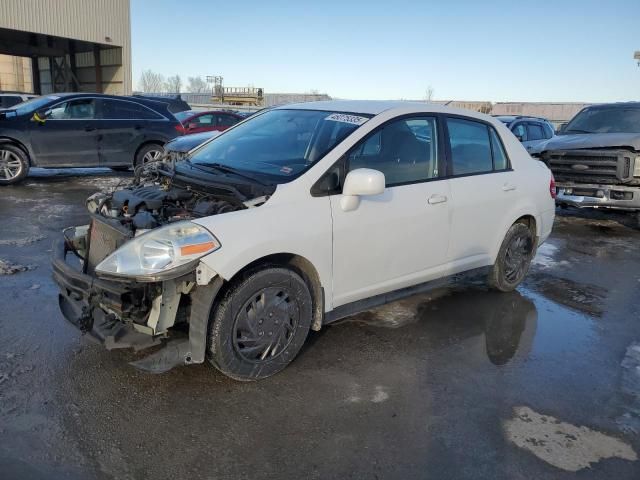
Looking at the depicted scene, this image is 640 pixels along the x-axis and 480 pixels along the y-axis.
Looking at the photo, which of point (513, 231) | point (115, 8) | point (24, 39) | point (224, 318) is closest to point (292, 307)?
point (224, 318)

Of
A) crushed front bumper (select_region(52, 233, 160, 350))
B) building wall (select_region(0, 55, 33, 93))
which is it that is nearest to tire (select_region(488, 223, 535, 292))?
crushed front bumper (select_region(52, 233, 160, 350))

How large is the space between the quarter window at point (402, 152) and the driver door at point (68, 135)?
8357mm

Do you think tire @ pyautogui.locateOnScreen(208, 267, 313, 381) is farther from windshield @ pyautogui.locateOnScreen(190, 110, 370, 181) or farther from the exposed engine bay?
windshield @ pyautogui.locateOnScreen(190, 110, 370, 181)

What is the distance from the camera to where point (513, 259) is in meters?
5.35

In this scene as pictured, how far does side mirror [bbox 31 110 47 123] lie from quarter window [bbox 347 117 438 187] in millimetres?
8389

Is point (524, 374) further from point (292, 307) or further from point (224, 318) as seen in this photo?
point (224, 318)

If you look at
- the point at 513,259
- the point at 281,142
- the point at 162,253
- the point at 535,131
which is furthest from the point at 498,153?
the point at 535,131

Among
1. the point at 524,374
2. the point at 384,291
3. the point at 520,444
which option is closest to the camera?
the point at 520,444

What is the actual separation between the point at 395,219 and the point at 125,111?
9035mm

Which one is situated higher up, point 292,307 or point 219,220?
point 219,220

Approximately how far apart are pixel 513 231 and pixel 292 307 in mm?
2721

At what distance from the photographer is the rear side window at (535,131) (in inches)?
518

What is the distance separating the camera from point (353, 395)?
11.1 ft

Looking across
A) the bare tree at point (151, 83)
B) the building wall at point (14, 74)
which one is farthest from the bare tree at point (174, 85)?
the building wall at point (14, 74)
